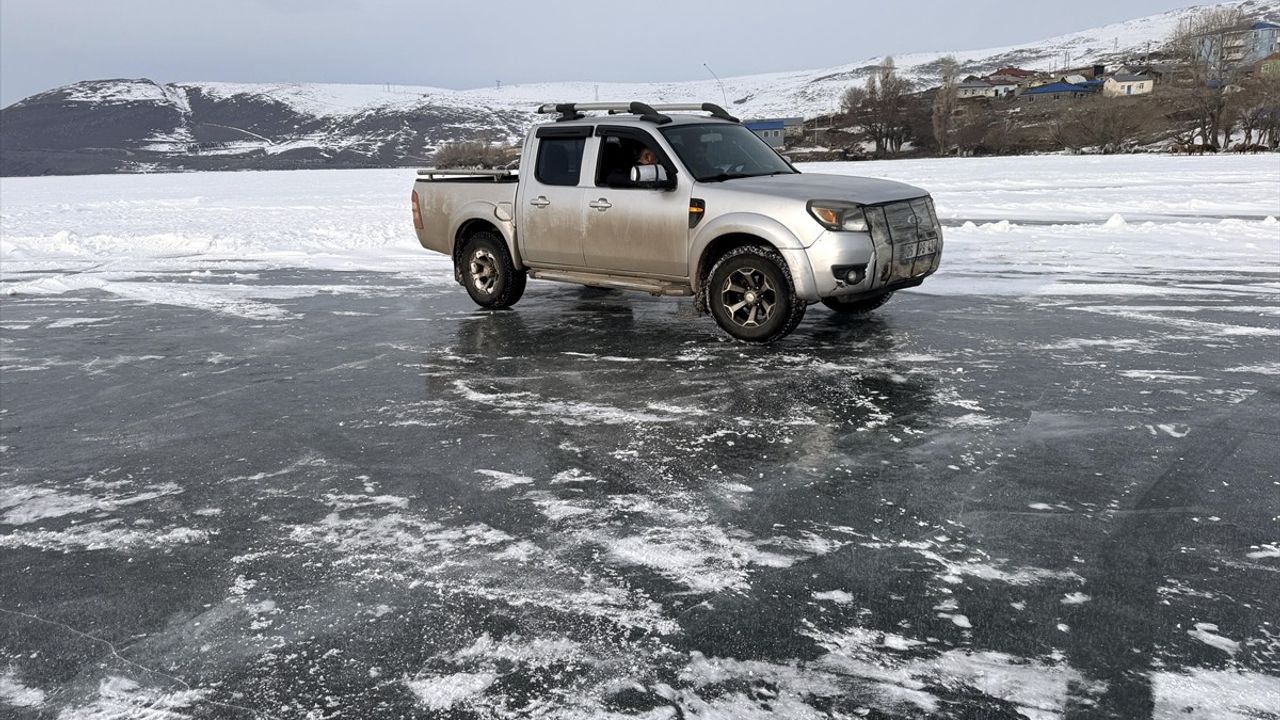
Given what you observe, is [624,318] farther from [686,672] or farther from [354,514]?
[686,672]

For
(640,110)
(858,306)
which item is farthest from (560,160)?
(858,306)

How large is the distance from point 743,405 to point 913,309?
13.9 feet

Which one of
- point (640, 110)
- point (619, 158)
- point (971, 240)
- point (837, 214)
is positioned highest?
point (640, 110)

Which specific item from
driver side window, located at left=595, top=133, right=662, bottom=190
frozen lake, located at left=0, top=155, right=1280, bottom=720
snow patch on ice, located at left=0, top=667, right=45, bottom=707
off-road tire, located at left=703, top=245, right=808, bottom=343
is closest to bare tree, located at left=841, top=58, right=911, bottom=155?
driver side window, located at left=595, top=133, right=662, bottom=190

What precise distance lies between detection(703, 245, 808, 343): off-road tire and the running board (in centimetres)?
42

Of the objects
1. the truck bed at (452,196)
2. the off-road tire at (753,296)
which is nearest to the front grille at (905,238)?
the off-road tire at (753,296)

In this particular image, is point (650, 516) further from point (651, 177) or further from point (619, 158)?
point (619, 158)

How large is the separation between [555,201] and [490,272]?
144 cm

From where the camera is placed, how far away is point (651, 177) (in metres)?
8.46

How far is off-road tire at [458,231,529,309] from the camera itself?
33.9 feet

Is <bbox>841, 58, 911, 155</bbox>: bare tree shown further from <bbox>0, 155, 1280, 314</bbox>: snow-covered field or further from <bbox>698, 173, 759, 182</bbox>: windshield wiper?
<bbox>698, 173, 759, 182</bbox>: windshield wiper

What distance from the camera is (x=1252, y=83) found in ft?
261

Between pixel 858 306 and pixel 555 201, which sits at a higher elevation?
pixel 555 201

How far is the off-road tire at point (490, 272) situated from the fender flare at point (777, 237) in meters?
2.82
